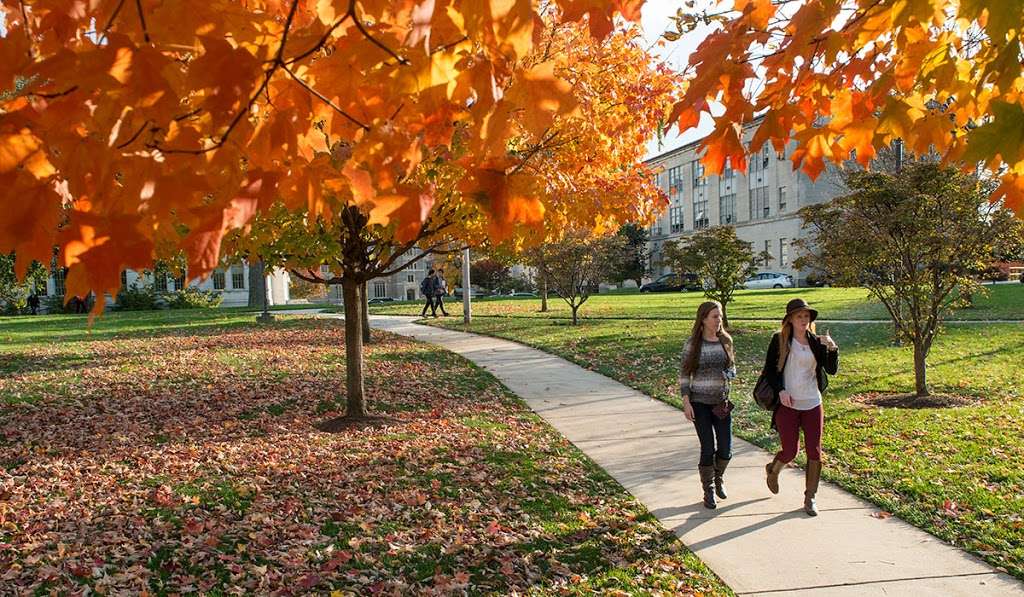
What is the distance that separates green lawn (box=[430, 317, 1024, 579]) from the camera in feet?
17.8

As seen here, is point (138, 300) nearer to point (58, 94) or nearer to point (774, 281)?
point (774, 281)

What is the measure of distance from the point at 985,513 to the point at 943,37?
367 cm

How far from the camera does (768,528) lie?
5.12m

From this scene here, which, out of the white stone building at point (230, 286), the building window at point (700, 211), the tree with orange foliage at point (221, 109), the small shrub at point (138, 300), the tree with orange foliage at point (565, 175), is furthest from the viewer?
the building window at point (700, 211)

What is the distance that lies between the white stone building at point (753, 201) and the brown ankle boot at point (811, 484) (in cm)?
4782

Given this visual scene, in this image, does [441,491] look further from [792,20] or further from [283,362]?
[283,362]

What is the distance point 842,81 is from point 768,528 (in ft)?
10.0

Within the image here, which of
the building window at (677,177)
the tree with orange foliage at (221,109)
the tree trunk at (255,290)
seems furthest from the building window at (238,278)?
the tree with orange foliage at (221,109)

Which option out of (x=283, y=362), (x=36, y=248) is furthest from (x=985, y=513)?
(x=283, y=362)

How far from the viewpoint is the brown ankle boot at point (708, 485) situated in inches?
219

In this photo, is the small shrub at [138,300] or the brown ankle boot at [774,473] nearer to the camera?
the brown ankle boot at [774,473]

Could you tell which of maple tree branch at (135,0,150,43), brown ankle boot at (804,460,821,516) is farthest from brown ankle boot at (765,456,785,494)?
maple tree branch at (135,0,150,43)

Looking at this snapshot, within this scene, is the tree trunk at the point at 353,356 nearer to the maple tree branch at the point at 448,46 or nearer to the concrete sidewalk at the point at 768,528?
the concrete sidewalk at the point at 768,528

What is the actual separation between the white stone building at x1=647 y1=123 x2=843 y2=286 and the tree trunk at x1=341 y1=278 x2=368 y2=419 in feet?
147
